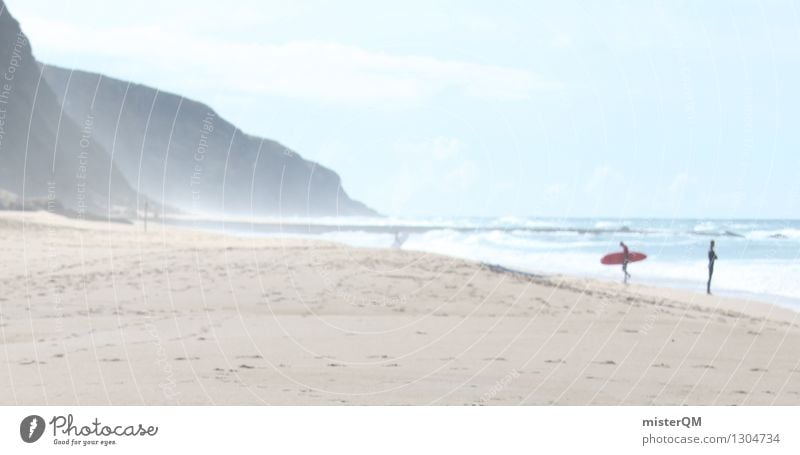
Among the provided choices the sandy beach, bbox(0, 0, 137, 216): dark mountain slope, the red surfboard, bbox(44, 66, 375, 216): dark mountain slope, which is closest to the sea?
the red surfboard

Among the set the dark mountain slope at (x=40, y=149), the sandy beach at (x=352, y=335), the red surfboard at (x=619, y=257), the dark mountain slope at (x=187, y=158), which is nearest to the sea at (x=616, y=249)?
the red surfboard at (x=619, y=257)

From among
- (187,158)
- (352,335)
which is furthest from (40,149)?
(352,335)

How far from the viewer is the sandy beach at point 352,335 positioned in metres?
8.62

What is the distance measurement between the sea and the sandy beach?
19.5 ft

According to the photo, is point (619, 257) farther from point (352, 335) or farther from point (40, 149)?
point (40, 149)

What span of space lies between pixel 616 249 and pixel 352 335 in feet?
102

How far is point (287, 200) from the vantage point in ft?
212

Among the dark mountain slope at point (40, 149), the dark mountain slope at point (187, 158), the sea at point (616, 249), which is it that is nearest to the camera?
the sea at point (616, 249)

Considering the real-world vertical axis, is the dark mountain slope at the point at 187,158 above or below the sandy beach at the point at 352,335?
above

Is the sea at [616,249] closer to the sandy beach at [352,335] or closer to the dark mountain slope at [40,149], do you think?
the sandy beach at [352,335]

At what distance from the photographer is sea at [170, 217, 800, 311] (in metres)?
26.3

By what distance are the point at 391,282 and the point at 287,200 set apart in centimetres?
4937

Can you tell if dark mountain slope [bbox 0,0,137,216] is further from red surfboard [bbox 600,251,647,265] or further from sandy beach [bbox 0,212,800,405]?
sandy beach [bbox 0,212,800,405]

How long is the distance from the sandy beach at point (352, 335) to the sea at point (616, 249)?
5943mm
